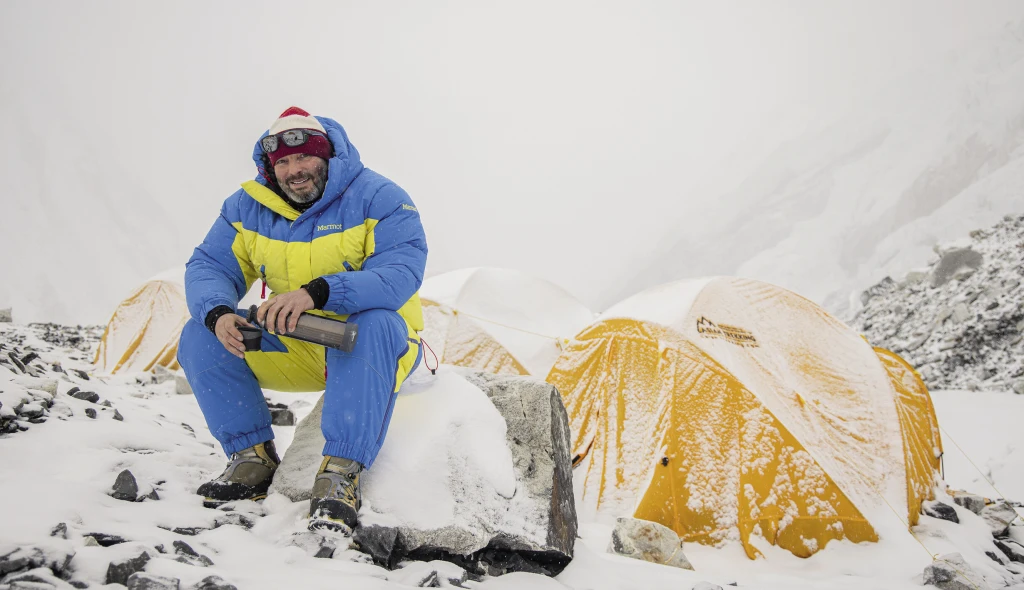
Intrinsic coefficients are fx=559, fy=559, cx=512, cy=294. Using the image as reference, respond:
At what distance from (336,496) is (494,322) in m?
7.82

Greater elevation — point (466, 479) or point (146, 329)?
point (146, 329)

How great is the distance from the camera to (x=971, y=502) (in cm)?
530

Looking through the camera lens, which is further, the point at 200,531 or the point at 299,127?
the point at 299,127

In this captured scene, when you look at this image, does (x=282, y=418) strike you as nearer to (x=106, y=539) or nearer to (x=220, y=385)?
(x=220, y=385)

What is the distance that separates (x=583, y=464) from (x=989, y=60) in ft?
237

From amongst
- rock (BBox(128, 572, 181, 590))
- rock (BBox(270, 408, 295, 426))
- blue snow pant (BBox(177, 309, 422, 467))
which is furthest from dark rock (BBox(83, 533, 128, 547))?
rock (BBox(270, 408, 295, 426))

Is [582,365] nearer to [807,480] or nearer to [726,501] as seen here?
[726,501]

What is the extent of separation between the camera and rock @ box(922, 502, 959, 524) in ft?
16.5

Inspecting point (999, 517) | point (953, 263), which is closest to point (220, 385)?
point (999, 517)

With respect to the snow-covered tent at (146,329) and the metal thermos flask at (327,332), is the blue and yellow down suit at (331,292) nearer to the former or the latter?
the metal thermos flask at (327,332)

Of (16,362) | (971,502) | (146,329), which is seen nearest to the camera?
(16,362)

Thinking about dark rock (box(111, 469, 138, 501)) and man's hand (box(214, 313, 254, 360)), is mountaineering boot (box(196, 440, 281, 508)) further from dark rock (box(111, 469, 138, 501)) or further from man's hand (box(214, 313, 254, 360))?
man's hand (box(214, 313, 254, 360))

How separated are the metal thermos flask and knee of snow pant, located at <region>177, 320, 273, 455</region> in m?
0.56

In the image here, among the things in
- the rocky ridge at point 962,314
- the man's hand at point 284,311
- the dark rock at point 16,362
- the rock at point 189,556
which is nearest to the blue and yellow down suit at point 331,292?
the man's hand at point 284,311
